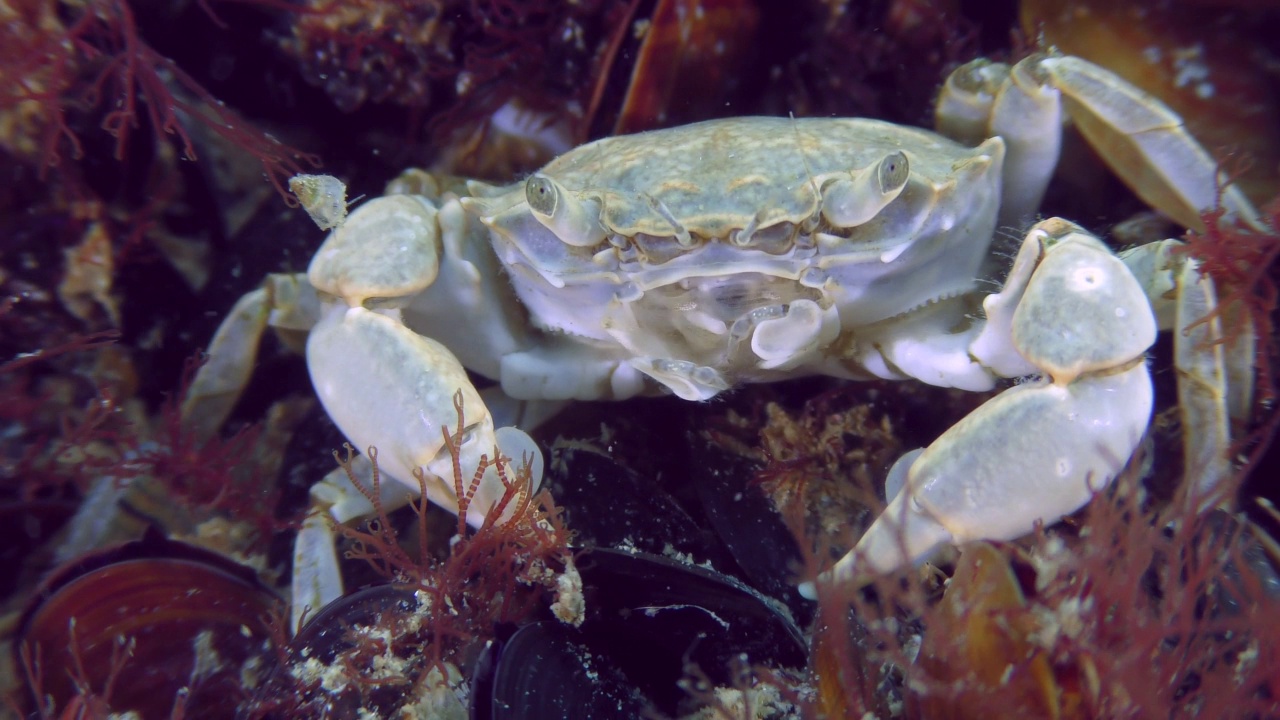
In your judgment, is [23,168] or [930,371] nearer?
[930,371]

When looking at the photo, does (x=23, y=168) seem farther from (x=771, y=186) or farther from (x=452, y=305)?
(x=771, y=186)

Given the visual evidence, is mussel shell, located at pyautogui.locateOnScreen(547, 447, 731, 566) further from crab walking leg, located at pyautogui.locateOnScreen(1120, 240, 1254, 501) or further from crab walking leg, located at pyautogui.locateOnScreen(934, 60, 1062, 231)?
crab walking leg, located at pyautogui.locateOnScreen(934, 60, 1062, 231)

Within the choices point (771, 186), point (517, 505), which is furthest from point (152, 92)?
point (771, 186)

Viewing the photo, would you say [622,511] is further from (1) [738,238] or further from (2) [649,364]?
(1) [738,238]

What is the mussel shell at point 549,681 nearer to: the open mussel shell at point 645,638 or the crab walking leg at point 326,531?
the open mussel shell at point 645,638

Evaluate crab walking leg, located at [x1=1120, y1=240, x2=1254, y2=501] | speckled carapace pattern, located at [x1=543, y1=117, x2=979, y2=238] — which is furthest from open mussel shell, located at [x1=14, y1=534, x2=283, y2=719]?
crab walking leg, located at [x1=1120, y1=240, x2=1254, y2=501]

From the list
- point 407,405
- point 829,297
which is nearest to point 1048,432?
point 829,297
